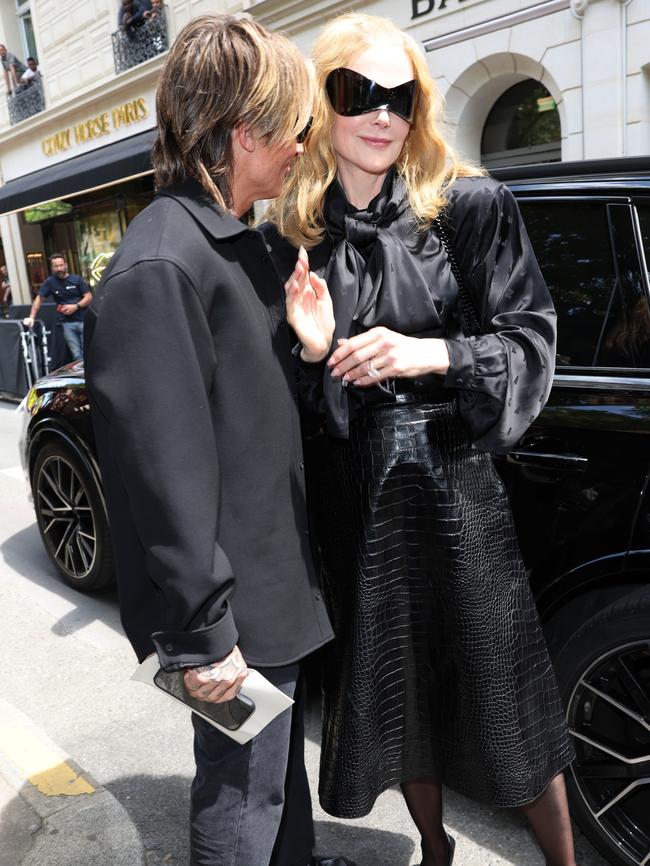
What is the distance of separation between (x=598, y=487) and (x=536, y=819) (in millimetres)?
744

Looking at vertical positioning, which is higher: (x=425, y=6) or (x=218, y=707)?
(x=425, y=6)

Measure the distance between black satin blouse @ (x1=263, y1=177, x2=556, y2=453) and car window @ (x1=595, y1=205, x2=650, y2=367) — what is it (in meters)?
0.46

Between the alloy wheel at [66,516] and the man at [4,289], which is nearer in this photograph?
the alloy wheel at [66,516]

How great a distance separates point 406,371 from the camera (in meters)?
1.44

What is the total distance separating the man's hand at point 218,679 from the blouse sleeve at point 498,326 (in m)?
0.62

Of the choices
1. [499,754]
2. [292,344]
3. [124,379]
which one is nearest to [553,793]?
[499,754]

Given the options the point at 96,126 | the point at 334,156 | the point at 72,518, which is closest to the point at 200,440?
the point at 334,156

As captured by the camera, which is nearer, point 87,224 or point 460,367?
point 460,367

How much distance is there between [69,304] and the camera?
10102 mm

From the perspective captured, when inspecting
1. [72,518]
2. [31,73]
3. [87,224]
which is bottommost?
[72,518]

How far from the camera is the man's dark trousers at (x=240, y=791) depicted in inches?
56.8

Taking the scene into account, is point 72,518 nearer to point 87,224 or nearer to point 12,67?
point 87,224

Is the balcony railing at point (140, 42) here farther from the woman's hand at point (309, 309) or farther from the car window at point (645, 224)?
the woman's hand at point (309, 309)

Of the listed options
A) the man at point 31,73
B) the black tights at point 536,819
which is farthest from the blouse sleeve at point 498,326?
the man at point 31,73
